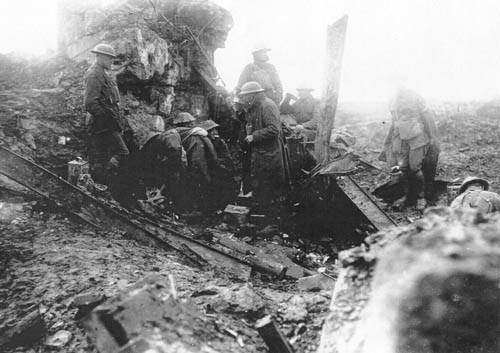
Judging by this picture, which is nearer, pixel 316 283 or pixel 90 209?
pixel 316 283

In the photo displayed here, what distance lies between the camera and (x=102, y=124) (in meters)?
4.96

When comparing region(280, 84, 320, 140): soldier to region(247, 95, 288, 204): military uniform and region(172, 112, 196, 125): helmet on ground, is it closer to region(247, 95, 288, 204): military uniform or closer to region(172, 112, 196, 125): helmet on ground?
region(172, 112, 196, 125): helmet on ground

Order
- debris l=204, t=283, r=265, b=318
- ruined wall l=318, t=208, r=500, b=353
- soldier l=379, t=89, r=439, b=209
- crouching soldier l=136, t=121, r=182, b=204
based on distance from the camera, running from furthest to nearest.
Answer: soldier l=379, t=89, r=439, b=209, crouching soldier l=136, t=121, r=182, b=204, debris l=204, t=283, r=265, b=318, ruined wall l=318, t=208, r=500, b=353

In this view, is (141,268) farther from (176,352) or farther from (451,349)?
(451,349)

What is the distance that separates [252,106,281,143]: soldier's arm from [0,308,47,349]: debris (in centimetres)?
378

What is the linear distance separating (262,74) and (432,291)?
762 centimetres

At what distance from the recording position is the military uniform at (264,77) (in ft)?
27.0

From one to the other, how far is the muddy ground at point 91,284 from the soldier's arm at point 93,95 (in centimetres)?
153

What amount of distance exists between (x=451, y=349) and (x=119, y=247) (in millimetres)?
3066


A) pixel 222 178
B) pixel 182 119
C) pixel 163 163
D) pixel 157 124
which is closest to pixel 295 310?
pixel 163 163

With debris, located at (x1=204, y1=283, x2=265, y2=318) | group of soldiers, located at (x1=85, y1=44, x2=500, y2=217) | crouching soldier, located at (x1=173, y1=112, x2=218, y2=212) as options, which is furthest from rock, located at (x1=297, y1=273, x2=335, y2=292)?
crouching soldier, located at (x1=173, y1=112, x2=218, y2=212)

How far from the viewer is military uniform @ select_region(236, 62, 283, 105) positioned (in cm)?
823

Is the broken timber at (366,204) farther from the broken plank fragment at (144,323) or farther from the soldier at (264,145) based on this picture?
the broken plank fragment at (144,323)

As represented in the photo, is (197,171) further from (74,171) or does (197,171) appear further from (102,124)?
(74,171)
